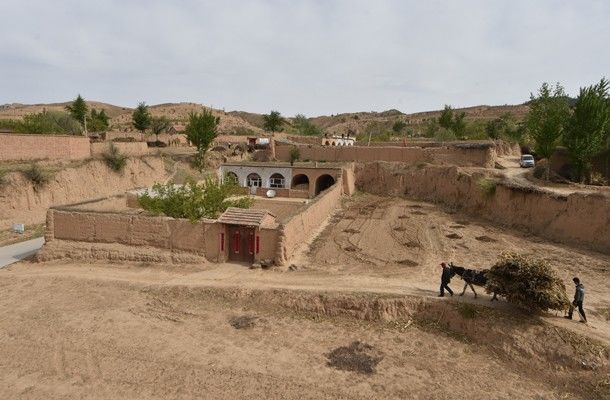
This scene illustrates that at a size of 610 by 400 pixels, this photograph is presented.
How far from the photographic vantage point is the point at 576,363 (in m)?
10.5

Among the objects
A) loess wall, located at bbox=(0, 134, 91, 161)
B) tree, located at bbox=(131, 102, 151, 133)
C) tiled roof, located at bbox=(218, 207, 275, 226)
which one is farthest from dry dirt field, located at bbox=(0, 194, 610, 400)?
tree, located at bbox=(131, 102, 151, 133)

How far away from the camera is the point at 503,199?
25.2m

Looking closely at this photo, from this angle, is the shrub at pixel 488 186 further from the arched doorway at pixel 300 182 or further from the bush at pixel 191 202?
the bush at pixel 191 202

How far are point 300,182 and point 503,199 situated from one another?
675 inches

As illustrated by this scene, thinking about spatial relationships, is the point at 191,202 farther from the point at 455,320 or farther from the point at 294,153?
the point at 294,153

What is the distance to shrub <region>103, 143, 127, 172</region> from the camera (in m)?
34.0

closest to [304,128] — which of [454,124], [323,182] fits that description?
[454,124]

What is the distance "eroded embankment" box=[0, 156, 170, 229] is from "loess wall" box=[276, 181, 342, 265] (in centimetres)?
1832

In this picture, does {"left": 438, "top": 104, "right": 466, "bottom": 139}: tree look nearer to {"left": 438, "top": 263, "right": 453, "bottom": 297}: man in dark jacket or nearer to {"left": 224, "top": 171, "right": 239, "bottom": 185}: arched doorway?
{"left": 224, "top": 171, "right": 239, "bottom": 185}: arched doorway

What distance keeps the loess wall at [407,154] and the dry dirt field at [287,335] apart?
16.7 metres

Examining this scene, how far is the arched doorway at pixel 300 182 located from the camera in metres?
35.7

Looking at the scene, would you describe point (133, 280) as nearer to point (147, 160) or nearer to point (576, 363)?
point (576, 363)

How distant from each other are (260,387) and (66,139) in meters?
29.0

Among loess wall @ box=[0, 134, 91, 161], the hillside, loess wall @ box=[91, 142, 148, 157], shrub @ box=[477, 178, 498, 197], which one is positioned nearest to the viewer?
shrub @ box=[477, 178, 498, 197]
